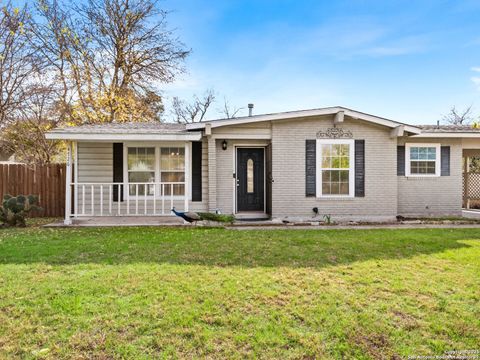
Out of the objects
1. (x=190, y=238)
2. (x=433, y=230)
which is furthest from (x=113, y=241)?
(x=433, y=230)

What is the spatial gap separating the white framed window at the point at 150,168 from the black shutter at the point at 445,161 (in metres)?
8.46

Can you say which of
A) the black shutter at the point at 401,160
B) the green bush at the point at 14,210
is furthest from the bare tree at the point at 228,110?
the green bush at the point at 14,210

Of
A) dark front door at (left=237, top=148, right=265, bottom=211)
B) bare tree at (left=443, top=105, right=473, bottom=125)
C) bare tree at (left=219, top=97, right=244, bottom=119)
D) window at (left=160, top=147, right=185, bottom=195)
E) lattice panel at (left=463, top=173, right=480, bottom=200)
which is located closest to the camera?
window at (left=160, top=147, right=185, bottom=195)

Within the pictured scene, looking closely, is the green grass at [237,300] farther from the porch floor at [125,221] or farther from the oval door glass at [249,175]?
the oval door glass at [249,175]

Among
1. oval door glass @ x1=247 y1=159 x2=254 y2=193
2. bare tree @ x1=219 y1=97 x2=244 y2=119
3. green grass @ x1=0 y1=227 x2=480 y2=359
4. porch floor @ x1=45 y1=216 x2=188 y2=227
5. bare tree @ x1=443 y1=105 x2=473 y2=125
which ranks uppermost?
bare tree @ x1=219 y1=97 x2=244 y2=119

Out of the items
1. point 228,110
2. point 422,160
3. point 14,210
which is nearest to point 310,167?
point 422,160

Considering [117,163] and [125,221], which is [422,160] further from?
[117,163]

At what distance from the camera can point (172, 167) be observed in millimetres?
9633

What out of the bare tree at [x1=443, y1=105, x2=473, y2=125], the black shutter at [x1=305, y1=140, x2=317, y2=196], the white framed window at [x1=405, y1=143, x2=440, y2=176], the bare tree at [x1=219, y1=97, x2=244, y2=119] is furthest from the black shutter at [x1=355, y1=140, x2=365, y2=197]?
the bare tree at [x1=443, y1=105, x2=473, y2=125]

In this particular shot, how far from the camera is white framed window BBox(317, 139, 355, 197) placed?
9.42 meters

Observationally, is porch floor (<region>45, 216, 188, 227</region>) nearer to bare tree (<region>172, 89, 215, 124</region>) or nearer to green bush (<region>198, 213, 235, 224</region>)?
green bush (<region>198, 213, 235, 224</region>)

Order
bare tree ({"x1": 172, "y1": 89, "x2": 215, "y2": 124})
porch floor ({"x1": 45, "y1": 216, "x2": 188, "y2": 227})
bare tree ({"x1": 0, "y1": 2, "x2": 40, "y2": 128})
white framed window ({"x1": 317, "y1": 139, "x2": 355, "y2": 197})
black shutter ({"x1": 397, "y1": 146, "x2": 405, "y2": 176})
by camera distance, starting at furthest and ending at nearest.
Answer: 1. bare tree ({"x1": 172, "y1": 89, "x2": 215, "y2": 124})
2. bare tree ({"x1": 0, "y1": 2, "x2": 40, "y2": 128})
3. black shutter ({"x1": 397, "y1": 146, "x2": 405, "y2": 176})
4. white framed window ({"x1": 317, "y1": 139, "x2": 355, "y2": 197})
5. porch floor ({"x1": 45, "y1": 216, "x2": 188, "y2": 227})

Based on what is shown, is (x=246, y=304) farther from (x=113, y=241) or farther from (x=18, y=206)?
(x=18, y=206)

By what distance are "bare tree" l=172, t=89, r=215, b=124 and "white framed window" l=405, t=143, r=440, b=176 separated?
2067 centimetres
